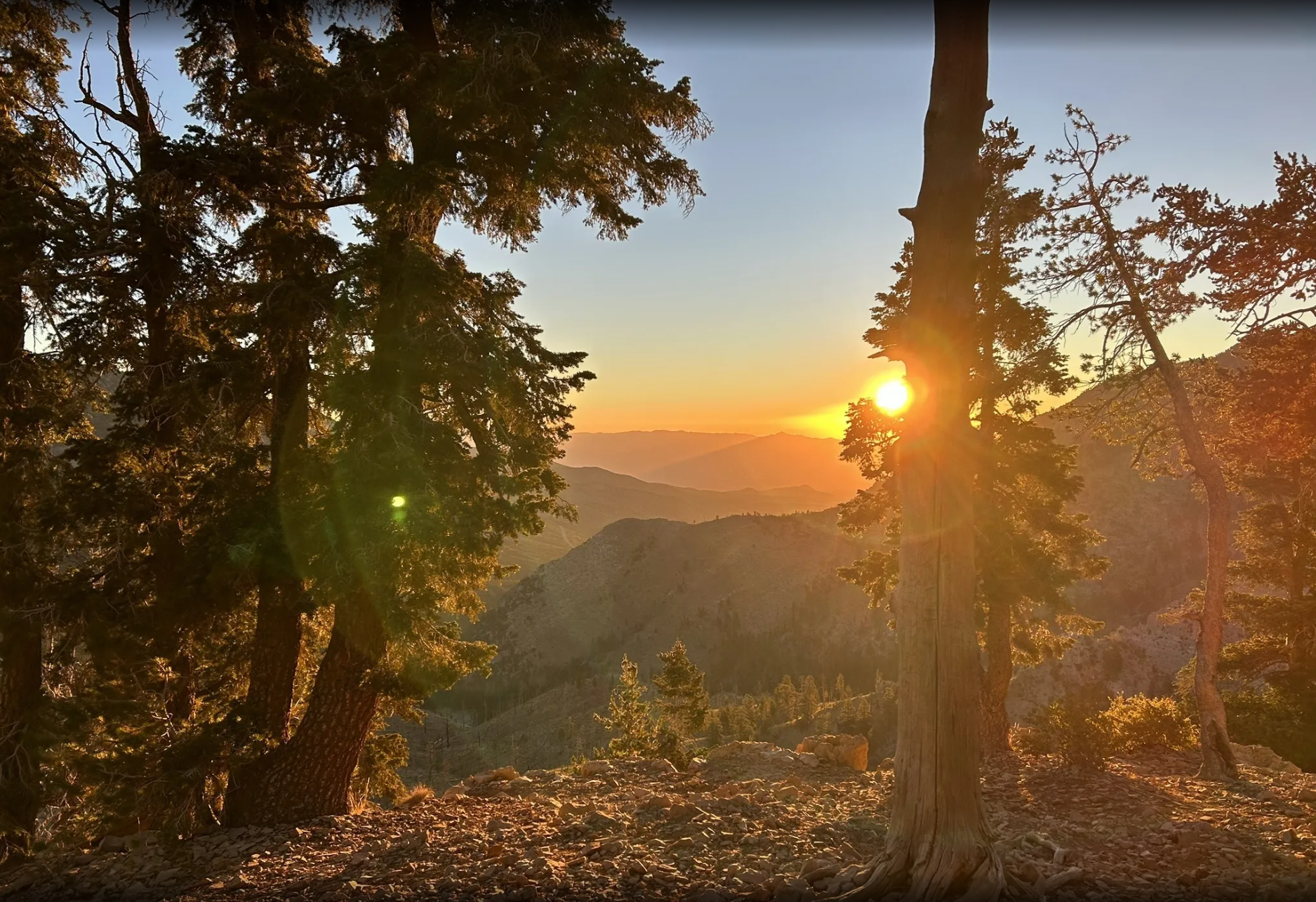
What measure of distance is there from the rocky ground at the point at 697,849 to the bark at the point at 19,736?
1.49m

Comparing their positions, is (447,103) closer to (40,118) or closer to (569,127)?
(569,127)

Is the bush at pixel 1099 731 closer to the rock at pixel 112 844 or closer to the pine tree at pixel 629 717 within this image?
the rock at pixel 112 844

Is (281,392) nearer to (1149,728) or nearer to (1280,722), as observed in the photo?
(1149,728)

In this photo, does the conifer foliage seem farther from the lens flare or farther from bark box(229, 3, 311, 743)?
the lens flare

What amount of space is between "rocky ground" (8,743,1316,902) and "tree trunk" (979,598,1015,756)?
3.22 metres

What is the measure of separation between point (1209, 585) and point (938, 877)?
28.2 ft

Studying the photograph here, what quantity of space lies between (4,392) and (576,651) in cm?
12723

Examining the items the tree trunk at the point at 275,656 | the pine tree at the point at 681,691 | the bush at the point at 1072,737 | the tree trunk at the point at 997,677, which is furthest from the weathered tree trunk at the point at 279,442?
the pine tree at the point at 681,691

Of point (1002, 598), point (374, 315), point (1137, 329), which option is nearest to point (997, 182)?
point (1137, 329)

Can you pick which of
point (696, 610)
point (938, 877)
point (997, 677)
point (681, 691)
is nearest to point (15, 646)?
point (938, 877)

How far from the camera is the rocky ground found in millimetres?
5316

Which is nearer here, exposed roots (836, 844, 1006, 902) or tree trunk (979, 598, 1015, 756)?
exposed roots (836, 844, 1006, 902)

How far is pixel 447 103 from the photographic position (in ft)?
24.3

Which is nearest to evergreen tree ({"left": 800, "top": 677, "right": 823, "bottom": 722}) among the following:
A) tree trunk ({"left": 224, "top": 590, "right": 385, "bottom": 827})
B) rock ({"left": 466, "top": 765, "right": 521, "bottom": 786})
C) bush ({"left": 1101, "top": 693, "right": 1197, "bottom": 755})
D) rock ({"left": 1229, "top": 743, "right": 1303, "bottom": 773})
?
bush ({"left": 1101, "top": 693, "right": 1197, "bottom": 755})
